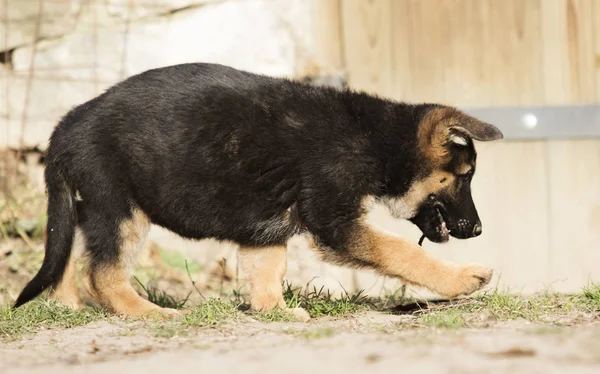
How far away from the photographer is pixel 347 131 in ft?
15.4

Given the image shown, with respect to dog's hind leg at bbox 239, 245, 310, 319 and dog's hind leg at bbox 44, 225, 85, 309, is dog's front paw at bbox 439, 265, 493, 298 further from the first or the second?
dog's hind leg at bbox 44, 225, 85, 309

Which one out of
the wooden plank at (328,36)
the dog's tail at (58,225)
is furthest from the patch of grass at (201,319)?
the wooden plank at (328,36)

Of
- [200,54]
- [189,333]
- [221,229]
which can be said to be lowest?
[189,333]

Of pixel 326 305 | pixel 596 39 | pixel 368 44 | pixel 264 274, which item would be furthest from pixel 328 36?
pixel 326 305

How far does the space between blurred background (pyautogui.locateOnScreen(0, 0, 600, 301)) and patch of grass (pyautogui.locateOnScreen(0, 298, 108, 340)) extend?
1901mm

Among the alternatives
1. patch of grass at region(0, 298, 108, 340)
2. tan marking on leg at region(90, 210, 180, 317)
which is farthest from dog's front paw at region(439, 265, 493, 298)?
patch of grass at region(0, 298, 108, 340)

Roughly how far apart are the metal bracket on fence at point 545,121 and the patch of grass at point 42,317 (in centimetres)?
353

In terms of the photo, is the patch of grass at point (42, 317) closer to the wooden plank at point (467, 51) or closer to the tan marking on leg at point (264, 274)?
the tan marking on leg at point (264, 274)

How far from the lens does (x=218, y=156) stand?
186 inches

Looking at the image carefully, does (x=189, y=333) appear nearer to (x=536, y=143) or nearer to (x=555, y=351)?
(x=555, y=351)

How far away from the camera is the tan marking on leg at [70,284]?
4930mm

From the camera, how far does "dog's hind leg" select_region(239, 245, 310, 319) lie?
4.83 m

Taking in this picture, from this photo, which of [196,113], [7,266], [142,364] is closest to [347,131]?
[196,113]

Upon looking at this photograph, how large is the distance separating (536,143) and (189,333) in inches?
150
